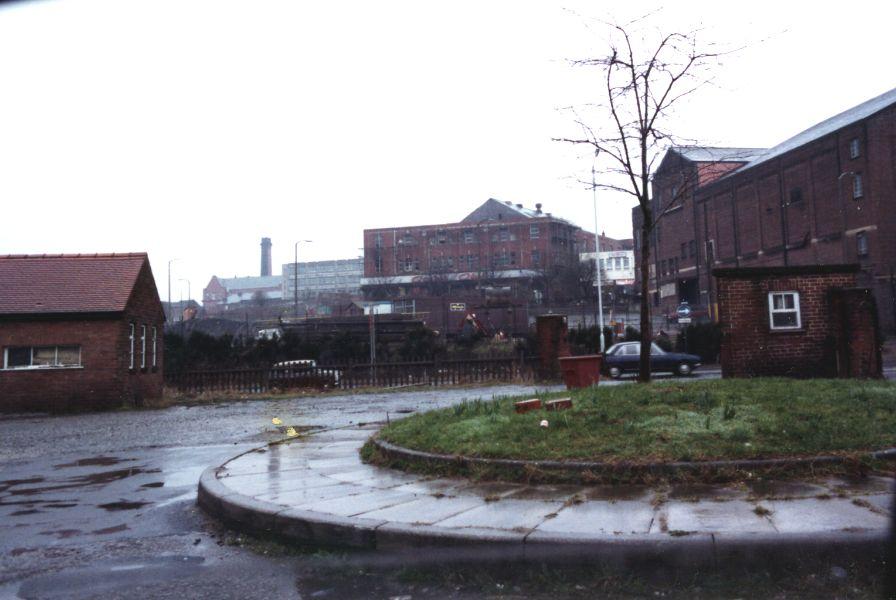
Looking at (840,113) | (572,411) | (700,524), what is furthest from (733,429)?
(840,113)

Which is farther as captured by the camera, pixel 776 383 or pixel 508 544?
pixel 776 383

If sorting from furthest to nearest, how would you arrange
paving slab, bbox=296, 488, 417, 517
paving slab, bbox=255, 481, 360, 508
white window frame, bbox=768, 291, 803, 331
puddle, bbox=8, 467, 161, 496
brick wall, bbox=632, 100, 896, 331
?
brick wall, bbox=632, 100, 896, 331
white window frame, bbox=768, 291, 803, 331
puddle, bbox=8, 467, 161, 496
paving slab, bbox=255, 481, 360, 508
paving slab, bbox=296, 488, 417, 517

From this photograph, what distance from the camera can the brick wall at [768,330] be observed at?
1636cm

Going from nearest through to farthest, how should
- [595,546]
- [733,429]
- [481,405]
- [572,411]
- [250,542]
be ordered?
1. [595,546]
2. [250,542]
3. [733,429]
4. [572,411]
5. [481,405]

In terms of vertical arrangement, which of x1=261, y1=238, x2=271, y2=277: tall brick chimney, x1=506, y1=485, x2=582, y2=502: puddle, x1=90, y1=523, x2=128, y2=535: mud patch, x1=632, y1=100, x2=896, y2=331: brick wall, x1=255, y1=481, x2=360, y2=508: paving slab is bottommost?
x1=90, y1=523, x2=128, y2=535: mud patch

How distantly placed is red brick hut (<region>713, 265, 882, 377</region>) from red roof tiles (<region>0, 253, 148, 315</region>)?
59.2ft

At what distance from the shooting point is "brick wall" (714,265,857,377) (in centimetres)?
1636

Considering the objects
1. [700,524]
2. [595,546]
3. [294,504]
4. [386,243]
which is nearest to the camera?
[595,546]

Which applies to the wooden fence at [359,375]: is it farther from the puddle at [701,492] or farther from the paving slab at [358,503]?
the puddle at [701,492]

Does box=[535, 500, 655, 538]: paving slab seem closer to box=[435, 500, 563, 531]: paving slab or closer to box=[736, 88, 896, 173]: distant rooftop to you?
box=[435, 500, 563, 531]: paving slab

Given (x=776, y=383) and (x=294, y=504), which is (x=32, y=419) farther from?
(x=776, y=383)

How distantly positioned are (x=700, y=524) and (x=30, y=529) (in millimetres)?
5624

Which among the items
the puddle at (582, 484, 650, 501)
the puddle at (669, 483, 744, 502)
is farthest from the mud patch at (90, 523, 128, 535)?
the puddle at (669, 483, 744, 502)

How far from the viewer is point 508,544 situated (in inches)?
183
